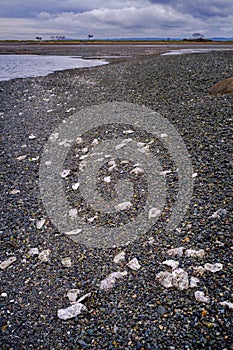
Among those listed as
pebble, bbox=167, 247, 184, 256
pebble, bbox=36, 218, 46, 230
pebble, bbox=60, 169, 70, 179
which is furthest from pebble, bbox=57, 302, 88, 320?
pebble, bbox=60, 169, 70, 179

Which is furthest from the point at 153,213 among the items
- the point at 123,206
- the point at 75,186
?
the point at 75,186

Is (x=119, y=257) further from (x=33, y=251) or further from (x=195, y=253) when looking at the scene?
(x=33, y=251)

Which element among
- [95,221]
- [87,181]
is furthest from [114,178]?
[95,221]

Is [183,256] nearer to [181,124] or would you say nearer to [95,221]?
[95,221]

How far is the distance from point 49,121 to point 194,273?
6.82 m

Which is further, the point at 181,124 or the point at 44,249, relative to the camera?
the point at 181,124

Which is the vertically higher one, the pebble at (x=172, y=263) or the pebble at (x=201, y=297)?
the pebble at (x=172, y=263)

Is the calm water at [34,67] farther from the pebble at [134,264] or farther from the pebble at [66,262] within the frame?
the pebble at [134,264]

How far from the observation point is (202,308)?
104 inches

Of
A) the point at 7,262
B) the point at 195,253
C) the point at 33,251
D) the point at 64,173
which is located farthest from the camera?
the point at 64,173

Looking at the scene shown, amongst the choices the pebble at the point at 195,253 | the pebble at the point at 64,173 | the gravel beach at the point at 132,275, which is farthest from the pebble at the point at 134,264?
the pebble at the point at 64,173

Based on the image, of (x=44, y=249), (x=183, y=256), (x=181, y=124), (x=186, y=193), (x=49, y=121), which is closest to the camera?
(x=183, y=256)

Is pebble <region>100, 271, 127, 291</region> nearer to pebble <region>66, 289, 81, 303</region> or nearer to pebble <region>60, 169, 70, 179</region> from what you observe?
pebble <region>66, 289, 81, 303</region>

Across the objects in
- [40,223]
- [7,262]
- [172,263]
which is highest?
[172,263]
